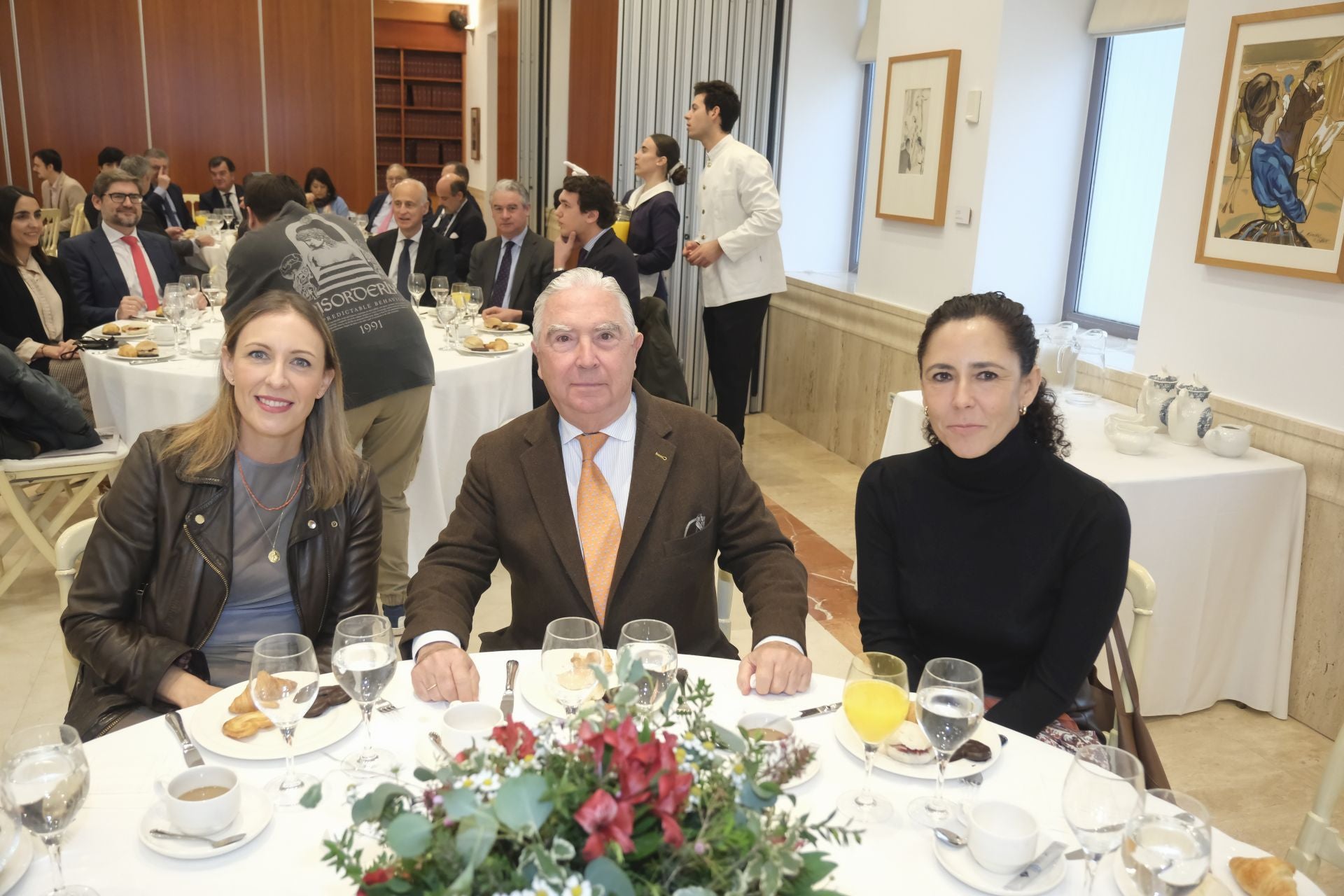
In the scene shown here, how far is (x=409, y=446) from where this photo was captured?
12.5 ft

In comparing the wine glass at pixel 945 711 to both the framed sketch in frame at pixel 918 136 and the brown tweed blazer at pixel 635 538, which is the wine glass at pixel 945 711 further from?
the framed sketch in frame at pixel 918 136

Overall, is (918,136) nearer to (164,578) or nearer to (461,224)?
(461,224)

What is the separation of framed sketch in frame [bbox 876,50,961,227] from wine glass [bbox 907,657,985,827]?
13.4 ft

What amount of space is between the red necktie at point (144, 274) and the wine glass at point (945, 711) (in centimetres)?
505

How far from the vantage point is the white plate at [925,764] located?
1.38 m

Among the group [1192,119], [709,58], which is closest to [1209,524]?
[1192,119]

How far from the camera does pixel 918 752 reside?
1.42 metres

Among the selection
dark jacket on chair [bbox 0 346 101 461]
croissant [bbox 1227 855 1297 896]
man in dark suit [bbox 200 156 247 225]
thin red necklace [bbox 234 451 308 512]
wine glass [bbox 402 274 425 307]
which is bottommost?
dark jacket on chair [bbox 0 346 101 461]

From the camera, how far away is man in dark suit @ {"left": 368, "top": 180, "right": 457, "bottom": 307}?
Result: 234 inches

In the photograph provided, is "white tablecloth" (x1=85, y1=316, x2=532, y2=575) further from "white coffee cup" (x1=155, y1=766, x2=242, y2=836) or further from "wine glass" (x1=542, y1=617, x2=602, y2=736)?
"white coffee cup" (x1=155, y1=766, x2=242, y2=836)

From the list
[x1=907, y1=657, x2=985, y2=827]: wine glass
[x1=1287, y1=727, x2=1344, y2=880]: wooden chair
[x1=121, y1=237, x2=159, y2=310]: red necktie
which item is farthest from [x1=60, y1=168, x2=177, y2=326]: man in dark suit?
[x1=1287, y1=727, x2=1344, y2=880]: wooden chair

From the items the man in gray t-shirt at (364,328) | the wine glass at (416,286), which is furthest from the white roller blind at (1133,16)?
the wine glass at (416,286)

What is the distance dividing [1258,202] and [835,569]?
82.3 inches

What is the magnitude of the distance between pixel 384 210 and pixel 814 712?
27.4ft
